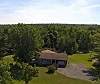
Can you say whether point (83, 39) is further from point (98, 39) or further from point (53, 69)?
point (98, 39)

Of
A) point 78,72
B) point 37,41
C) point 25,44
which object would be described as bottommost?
point 78,72

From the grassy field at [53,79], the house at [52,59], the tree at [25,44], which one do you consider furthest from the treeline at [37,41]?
the grassy field at [53,79]

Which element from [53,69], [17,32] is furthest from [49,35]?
[53,69]

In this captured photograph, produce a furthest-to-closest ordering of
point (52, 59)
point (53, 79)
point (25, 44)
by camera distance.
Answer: point (52, 59) → point (25, 44) → point (53, 79)

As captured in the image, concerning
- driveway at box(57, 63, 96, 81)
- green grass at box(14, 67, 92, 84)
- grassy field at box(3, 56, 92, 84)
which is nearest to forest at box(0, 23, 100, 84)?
grassy field at box(3, 56, 92, 84)

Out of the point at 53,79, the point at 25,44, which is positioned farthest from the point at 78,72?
the point at 25,44

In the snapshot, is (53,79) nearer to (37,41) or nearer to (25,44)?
(25,44)

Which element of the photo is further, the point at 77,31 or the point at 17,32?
the point at 77,31
